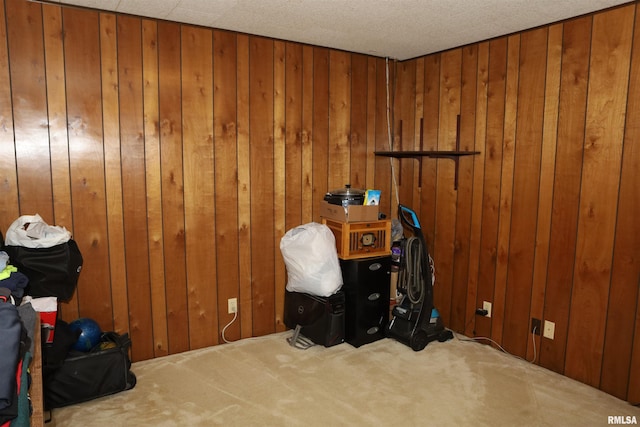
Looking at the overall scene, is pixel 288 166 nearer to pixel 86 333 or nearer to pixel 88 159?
pixel 88 159

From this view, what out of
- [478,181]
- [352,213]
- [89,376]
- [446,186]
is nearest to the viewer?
[89,376]

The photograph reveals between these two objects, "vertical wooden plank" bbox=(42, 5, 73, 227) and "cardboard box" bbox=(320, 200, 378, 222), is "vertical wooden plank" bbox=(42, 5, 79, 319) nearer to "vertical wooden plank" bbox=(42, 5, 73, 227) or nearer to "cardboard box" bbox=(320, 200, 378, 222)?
"vertical wooden plank" bbox=(42, 5, 73, 227)

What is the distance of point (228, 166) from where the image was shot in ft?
11.1

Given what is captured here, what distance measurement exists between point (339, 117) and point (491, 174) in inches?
51.6

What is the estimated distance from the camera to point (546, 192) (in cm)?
307

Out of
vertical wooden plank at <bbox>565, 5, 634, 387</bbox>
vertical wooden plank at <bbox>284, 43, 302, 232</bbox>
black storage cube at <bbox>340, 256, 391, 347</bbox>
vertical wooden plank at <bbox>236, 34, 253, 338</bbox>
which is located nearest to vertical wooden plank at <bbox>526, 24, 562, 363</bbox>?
vertical wooden plank at <bbox>565, 5, 634, 387</bbox>

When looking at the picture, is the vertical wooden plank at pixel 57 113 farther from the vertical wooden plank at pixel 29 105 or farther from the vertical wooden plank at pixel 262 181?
the vertical wooden plank at pixel 262 181

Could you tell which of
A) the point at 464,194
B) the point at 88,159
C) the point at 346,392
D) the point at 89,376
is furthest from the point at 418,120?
the point at 89,376

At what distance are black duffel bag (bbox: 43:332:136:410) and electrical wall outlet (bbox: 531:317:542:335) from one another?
8.83 feet

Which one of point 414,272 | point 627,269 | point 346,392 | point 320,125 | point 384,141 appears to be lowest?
point 346,392

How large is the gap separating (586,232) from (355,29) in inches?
80.6

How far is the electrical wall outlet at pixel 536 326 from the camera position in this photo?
3.16m

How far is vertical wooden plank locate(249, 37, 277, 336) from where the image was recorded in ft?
11.3

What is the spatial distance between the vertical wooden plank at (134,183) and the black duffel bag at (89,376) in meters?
0.39
